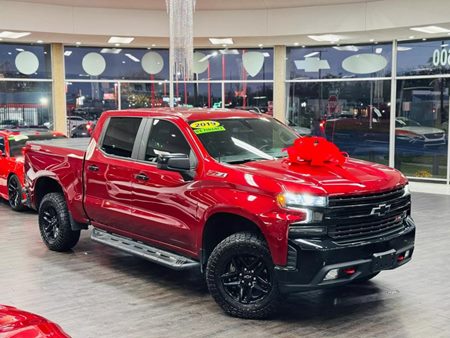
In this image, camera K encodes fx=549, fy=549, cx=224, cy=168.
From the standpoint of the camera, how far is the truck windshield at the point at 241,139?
539cm

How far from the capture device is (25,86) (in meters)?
16.5

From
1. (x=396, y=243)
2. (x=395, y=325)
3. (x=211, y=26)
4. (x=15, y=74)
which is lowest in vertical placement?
(x=395, y=325)

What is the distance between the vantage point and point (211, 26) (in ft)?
49.4

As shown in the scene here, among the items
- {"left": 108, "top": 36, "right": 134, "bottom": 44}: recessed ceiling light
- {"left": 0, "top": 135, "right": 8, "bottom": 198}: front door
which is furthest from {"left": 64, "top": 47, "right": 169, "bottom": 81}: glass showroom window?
{"left": 0, "top": 135, "right": 8, "bottom": 198}: front door

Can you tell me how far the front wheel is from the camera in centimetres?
466

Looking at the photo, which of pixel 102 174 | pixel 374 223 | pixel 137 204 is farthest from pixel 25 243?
pixel 374 223

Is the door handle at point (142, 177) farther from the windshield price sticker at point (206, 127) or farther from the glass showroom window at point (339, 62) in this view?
the glass showroom window at point (339, 62)

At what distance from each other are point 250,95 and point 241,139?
481 inches

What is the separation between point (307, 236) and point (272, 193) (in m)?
0.45

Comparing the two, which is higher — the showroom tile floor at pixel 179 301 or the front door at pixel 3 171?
the front door at pixel 3 171

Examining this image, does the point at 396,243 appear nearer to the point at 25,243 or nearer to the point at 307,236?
the point at 307,236

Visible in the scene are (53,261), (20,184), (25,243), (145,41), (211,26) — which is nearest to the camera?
(53,261)

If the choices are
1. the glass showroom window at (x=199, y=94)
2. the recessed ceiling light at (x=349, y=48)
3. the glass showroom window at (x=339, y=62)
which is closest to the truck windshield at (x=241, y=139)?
the glass showroom window at (x=339, y=62)

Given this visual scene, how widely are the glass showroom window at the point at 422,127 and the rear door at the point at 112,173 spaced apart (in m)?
10.5
